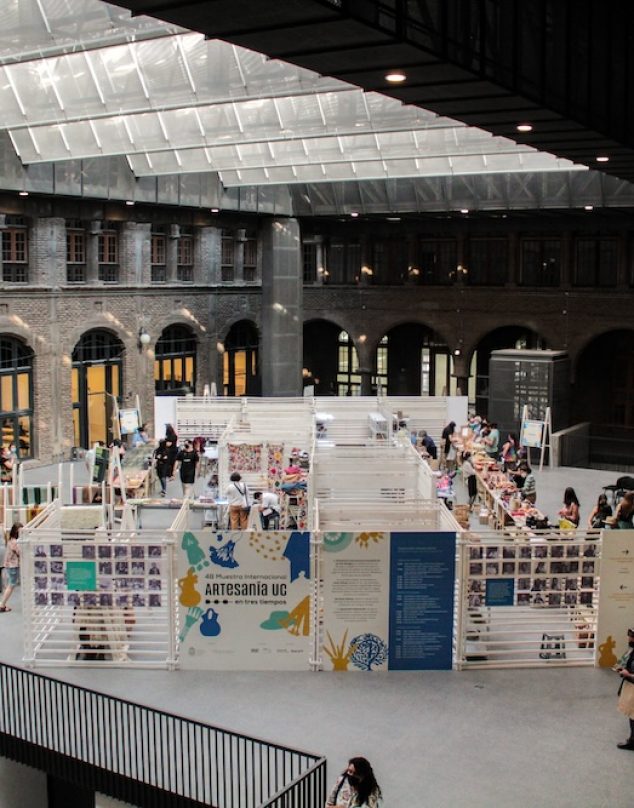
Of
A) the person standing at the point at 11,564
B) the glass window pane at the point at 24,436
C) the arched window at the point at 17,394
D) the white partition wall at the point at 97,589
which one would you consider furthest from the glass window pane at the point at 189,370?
the white partition wall at the point at 97,589

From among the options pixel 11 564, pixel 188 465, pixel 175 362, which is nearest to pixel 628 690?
pixel 11 564

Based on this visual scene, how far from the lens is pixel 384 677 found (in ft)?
42.2

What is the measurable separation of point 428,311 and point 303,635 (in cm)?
2708

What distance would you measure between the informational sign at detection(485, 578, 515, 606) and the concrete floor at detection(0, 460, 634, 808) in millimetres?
925

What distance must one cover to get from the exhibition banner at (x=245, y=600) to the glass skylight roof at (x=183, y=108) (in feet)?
23.8

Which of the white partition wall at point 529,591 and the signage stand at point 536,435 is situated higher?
the signage stand at point 536,435

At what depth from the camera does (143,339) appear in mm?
32281

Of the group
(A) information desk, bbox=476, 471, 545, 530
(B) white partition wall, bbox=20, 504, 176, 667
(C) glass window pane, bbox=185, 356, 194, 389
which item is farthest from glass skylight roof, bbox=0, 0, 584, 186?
(C) glass window pane, bbox=185, 356, 194, 389

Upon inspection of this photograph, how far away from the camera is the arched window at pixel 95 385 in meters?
31.0

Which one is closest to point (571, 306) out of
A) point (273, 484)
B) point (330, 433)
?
point (330, 433)

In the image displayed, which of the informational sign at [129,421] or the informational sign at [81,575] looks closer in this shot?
the informational sign at [81,575]

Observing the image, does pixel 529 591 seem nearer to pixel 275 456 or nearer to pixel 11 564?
pixel 11 564

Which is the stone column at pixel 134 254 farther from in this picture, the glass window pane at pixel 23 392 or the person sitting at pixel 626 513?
the person sitting at pixel 626 513

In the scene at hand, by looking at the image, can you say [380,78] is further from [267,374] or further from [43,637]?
[267,374]
